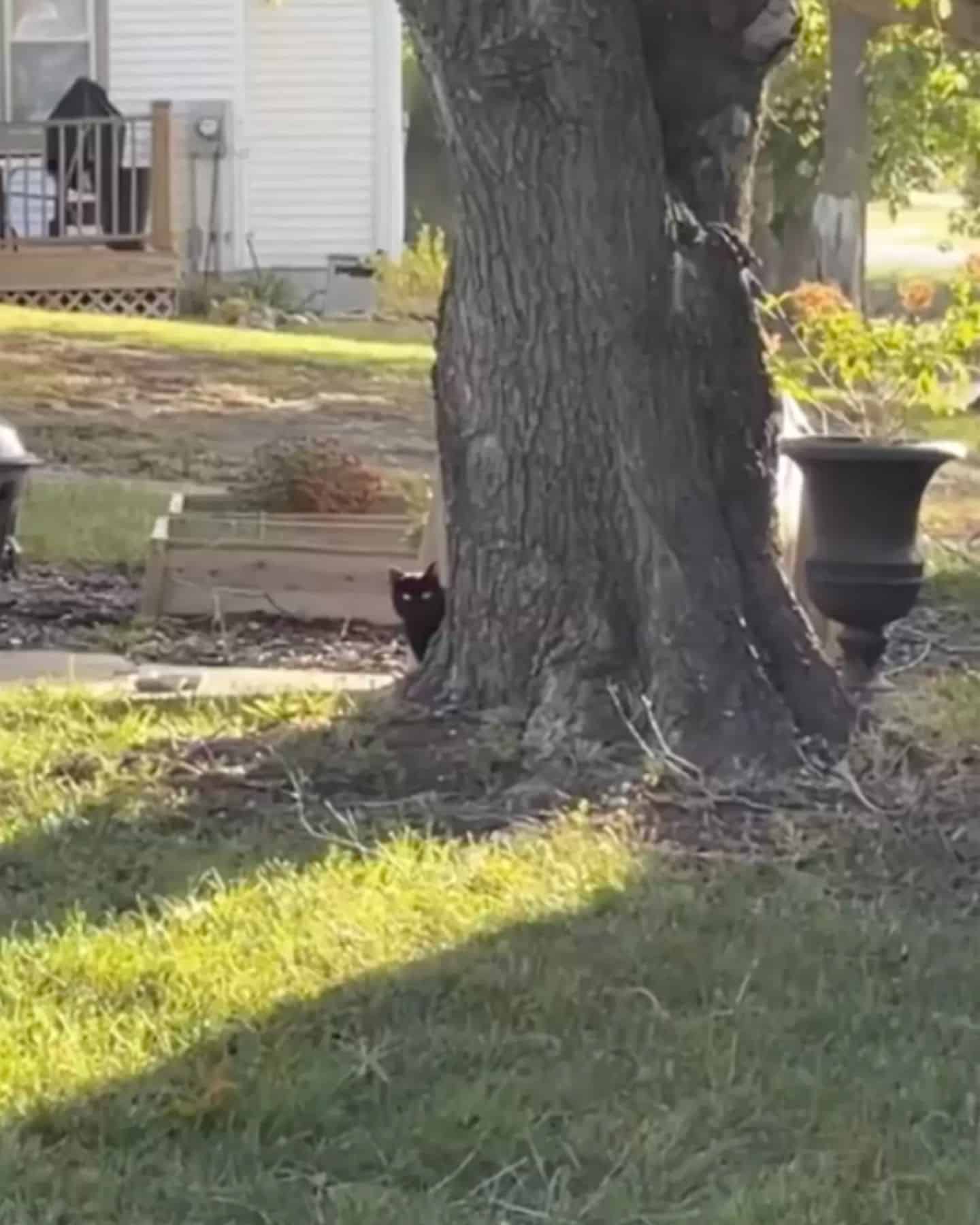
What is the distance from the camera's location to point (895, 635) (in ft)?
27.5

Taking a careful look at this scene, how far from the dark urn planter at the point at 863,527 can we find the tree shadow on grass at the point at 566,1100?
7.54ft

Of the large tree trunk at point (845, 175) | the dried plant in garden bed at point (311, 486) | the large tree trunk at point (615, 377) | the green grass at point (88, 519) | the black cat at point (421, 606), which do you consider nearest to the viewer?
the large tree trunk at point (615, 377)

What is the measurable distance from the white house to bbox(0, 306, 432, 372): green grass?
3.40 meters

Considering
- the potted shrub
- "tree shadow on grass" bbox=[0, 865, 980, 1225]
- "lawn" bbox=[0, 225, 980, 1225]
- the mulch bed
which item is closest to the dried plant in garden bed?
the mulch bed

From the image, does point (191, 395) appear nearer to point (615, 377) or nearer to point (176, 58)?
point (176, 58)

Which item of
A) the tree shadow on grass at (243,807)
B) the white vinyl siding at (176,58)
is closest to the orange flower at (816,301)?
the tree shadow on grass at (243,807)

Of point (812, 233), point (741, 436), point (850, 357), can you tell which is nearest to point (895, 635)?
point (850, 357)

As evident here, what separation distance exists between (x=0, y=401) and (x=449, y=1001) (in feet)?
33.0

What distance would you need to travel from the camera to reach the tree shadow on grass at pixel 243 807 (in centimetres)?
512

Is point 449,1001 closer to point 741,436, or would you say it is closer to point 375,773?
point 375,773

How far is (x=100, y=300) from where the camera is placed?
1944 cm

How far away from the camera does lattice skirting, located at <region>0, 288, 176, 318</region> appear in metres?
19.3

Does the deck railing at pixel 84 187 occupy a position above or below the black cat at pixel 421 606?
above

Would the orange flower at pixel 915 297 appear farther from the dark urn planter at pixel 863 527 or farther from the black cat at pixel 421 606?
the black cat at pixel 421 606
